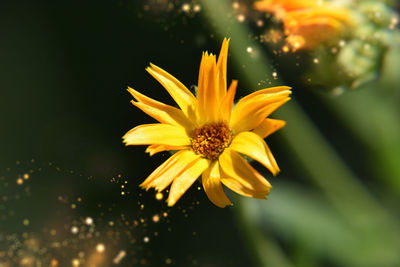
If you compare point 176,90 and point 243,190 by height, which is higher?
point 176,90

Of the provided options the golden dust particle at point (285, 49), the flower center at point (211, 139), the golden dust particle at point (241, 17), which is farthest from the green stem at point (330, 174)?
the flower center at point (211, 139)

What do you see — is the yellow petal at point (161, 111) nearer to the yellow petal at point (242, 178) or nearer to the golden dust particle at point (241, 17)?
the yellow petal at point (242, 178)

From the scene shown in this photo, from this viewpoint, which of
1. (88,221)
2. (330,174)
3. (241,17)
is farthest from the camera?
(330,174)

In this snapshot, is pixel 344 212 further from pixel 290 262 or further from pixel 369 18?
pixel 369 18

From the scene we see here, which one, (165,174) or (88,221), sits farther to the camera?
(88,221)

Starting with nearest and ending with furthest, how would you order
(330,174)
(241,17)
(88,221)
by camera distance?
(88,221) → (241,17) → (330,174)

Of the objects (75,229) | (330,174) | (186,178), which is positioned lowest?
(330,174)

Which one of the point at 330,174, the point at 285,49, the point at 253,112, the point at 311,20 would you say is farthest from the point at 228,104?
the point at 330,174

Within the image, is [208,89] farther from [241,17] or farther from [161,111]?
[241,17]
